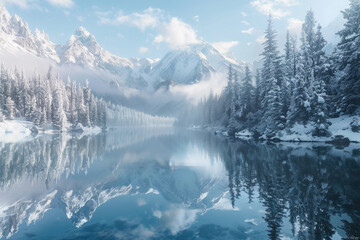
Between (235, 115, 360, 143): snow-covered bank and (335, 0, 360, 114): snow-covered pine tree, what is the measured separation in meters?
2.04

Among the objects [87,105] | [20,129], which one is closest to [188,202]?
[20,129]

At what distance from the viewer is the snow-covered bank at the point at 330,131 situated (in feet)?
112

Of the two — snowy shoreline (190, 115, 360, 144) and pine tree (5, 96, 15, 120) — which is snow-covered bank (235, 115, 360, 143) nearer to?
snowy shoreline (190, 115, 360, 144)

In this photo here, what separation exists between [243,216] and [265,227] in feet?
5.33

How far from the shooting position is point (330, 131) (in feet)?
124

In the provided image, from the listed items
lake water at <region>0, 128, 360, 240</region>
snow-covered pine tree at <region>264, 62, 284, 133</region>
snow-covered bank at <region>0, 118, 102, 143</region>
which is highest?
snow-covered pine tree at <region>264, 62, 284, 133</region>

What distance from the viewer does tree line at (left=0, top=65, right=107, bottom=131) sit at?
8556 cm

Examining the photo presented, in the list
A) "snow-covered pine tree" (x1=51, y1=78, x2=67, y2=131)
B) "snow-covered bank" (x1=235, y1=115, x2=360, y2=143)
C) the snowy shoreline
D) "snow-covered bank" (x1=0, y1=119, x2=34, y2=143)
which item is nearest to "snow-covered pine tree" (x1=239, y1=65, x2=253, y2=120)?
the snowy shoreline

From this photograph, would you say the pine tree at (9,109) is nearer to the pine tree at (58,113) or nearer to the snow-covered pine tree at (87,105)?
the pine tree at (58,113)

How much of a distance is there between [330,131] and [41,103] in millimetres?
100327

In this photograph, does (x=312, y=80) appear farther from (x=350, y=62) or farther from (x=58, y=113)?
(x=58, y=113)

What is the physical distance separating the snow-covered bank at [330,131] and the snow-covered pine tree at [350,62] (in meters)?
2.04

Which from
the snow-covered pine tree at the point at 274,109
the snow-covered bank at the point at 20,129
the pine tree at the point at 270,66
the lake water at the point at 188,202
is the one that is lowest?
the lake water at the point at 188,202

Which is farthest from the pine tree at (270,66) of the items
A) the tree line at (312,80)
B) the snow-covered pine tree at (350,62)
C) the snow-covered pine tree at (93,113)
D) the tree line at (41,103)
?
the snow-covered pine tree at (93,113)
